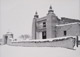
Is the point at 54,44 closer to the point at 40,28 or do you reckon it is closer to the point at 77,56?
the point at 77,56

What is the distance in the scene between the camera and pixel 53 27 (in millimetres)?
13750

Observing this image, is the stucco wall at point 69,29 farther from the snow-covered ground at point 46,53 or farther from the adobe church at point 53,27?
the snow-covered ground at point 46,53

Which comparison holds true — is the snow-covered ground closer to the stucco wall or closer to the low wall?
the low wall

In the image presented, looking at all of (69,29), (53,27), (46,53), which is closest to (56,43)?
(46,53)

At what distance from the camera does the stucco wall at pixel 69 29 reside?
12.1 metres

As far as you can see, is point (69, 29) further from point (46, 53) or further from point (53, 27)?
point (46, 53)

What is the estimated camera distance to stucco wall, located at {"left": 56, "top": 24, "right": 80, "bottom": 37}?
1212 centimetres

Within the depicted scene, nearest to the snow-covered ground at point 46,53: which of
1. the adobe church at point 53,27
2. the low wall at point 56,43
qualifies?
the low wall at point 56,43

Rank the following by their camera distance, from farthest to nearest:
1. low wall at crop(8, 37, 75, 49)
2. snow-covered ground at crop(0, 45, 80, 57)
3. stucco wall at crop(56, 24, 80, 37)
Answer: stucco wall at crop(56, 24, 80, 37)
low wall at crop(8, 37, 75, 49)
snow-covered ground at crop(0, 45, 80, 57)

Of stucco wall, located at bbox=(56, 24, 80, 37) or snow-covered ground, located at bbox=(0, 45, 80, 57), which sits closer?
snow-covered ground, located at bbox=(0, 45, 80, 57)

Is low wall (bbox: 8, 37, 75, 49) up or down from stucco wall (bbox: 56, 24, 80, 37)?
down

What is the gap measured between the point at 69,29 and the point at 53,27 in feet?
6.21

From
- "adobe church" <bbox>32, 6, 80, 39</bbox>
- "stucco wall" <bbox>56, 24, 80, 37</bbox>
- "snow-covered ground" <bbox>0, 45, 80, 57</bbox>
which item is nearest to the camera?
"snow-covered ground" <bbox>0, 45, 80, 57</bbox>

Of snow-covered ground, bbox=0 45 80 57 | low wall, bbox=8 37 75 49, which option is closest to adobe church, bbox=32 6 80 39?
low wall, bbox=8 37 75 49
